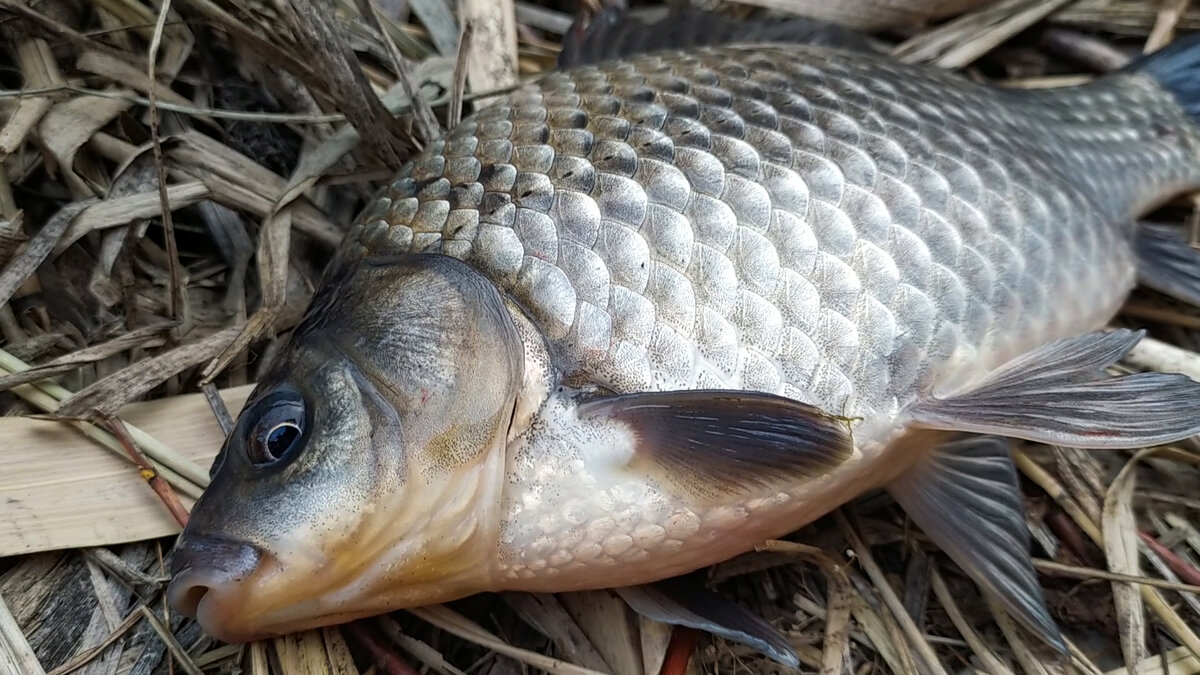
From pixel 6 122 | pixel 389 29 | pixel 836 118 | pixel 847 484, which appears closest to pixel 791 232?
pixel 836 118

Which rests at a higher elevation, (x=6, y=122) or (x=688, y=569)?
(x=6, y=122)

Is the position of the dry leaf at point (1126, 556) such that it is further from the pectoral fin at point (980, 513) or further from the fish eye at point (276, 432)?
the fish eye at point (276, 432)

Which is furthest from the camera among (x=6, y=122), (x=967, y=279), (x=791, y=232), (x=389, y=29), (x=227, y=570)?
(x=389, y=29)

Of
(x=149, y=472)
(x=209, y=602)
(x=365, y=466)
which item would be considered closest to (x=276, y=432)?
(x=365, y=466)

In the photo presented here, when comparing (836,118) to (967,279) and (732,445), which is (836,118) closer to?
(967,279)

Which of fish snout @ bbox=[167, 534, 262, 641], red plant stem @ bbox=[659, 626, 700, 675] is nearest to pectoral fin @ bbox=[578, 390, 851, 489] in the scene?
red plant stem @ bbox=[659, 626, 700, 675]

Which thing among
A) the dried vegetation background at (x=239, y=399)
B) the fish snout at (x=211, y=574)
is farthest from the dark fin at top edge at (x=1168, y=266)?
the fish snout at (x=211, y=574)

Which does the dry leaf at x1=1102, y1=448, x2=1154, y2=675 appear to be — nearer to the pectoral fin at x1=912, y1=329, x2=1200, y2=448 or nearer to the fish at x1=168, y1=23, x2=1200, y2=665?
the fish at x1=168, y1=23, x2=1200, y2=665
